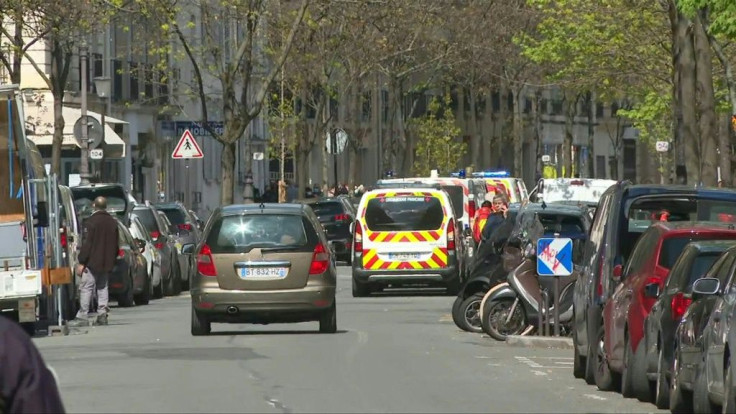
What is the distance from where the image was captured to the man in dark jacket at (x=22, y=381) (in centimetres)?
623

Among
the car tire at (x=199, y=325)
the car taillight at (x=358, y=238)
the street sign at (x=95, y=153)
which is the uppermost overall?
the street sign at (x=95, y=153)

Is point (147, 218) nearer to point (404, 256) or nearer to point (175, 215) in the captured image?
point (175, 215)

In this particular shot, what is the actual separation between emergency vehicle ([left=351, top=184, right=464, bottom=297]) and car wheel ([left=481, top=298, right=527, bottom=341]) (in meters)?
11.4

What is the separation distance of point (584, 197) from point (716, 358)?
27.2 metres

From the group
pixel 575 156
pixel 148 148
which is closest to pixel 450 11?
pixel 148 148

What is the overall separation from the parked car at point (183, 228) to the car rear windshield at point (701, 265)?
2628 centimetres

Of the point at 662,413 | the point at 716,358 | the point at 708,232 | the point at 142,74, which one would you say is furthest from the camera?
the point at 142,74

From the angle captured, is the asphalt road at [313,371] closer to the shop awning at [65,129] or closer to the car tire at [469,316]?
the car tire at [469,316]

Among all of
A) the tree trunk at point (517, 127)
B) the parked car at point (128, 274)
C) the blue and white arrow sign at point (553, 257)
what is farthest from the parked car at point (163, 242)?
the tree trunk at point (517, 127)

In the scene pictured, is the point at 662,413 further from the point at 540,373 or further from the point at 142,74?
the point at 142,74

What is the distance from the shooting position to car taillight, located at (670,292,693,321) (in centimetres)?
1467

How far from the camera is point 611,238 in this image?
17.0 metres

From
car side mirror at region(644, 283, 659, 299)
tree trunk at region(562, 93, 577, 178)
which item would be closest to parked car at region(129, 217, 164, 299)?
car side mirror at region(644, 283, 659, 299)

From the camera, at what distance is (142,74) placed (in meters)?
62.5
